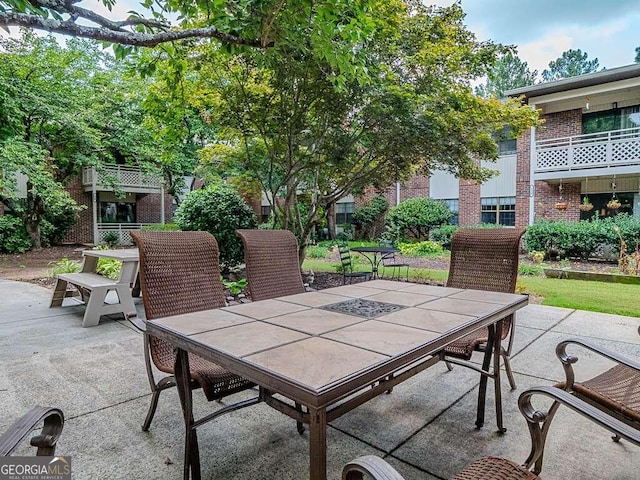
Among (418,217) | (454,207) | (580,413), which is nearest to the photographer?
(580,413)

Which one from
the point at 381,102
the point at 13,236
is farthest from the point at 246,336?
the point at 13,236

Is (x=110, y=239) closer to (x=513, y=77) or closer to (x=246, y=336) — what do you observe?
(x=246, y=336)

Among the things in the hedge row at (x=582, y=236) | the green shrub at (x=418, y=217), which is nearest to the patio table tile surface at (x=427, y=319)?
the hedge row at (x=582, y=236)

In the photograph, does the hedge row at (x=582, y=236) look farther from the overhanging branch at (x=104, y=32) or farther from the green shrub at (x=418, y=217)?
the overhanging branch at (x=104, y=32)

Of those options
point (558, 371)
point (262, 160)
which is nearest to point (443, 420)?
point (558, 371)

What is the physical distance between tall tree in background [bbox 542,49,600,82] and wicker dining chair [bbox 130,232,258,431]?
3338 cm

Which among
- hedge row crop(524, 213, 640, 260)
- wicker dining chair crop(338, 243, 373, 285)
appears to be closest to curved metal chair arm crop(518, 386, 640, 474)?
wicker dining chair crop(338, 243, 373, 285)

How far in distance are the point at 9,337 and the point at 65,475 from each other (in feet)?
11.3

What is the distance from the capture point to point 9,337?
4109 millimetres

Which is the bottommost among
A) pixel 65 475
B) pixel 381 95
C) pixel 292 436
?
pixel 292 436

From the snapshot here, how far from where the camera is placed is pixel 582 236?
1034 centimetres

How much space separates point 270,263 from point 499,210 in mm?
13258

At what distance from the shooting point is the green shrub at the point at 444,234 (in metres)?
14.0

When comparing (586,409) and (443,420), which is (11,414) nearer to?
(443,420)
